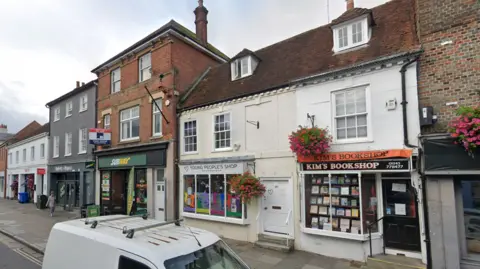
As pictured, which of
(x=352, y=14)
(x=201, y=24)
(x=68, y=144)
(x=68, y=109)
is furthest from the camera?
(x=68, y=109)

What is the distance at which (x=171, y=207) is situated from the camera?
13.8 meters

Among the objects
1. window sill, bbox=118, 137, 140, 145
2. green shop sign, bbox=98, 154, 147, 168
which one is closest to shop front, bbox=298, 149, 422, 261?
Answer: green shop sign, bbox=98, 154, 147, 168

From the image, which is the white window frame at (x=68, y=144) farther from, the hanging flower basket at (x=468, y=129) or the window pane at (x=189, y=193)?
the hanging flower basket at (x=468, y=129)

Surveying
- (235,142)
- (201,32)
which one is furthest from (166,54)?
(235,142)

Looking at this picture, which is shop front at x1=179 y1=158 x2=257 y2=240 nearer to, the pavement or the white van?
the pavement

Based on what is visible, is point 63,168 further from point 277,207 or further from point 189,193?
point 277,207

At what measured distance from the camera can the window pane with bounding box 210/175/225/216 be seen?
12.0 metres

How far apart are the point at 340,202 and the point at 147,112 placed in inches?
434

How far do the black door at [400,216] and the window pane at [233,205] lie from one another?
517cm

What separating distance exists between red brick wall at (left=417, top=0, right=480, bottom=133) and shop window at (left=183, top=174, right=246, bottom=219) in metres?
7.13

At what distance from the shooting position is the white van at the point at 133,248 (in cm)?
335

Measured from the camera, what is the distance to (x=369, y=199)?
879 cm

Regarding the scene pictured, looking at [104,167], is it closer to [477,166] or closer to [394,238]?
[394,238]

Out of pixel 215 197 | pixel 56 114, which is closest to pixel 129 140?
pixel 215 197
